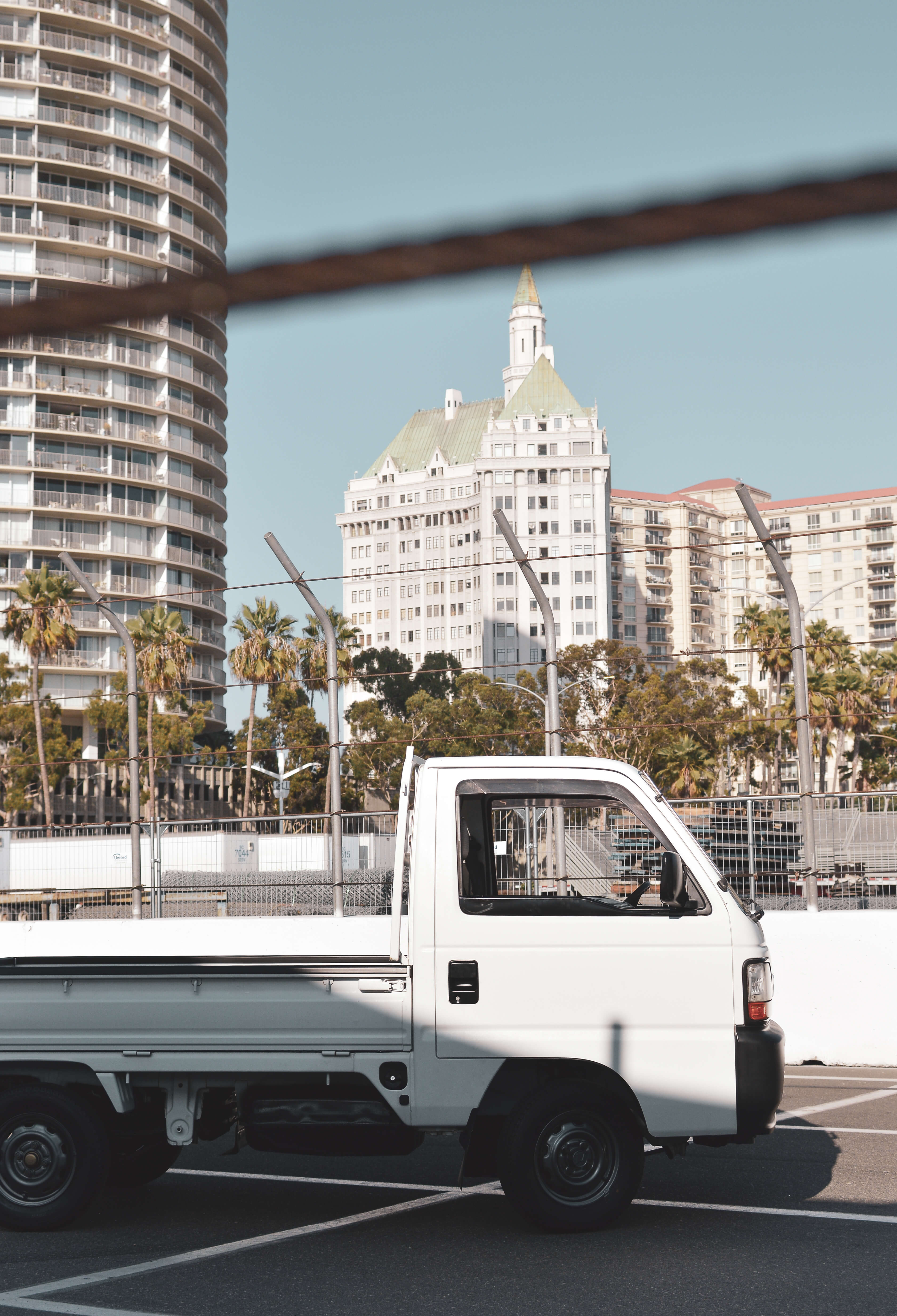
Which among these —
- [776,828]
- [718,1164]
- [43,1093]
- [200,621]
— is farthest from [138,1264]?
[200,621]

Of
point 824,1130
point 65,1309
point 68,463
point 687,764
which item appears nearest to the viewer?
point 65,1309

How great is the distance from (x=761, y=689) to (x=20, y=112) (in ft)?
274

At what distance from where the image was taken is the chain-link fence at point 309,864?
1111 centimetres

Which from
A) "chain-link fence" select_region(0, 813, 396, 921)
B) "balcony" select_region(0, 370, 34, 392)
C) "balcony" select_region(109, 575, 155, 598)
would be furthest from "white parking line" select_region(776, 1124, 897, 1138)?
"balcony" select_region(0, 370, 34, 392)

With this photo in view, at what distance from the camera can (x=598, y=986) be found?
20.3 feet

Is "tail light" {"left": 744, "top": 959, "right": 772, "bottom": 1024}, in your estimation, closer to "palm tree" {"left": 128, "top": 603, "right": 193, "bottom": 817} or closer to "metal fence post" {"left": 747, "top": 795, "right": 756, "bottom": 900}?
"metal fence post" {"left": 747, "top": 795, "right": 756, "bottom": 900}

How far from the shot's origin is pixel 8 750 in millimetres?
67250

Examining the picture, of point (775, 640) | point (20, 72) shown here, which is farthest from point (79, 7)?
point (775, 640)

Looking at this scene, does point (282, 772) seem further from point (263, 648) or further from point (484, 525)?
point (484, 525)

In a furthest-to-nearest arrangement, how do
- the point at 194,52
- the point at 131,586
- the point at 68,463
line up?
1. the point at 194,52
2. the point at 131,586
3. the point at 68,463

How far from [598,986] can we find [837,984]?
5.57 m

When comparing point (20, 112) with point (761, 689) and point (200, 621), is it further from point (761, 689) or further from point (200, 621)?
point (761, 689)

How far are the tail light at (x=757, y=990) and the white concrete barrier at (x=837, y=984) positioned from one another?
491cm

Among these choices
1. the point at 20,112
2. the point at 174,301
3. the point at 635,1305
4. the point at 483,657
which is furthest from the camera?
the point at 483,657
